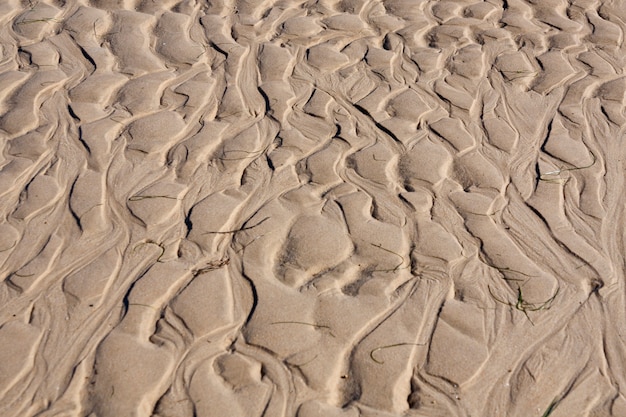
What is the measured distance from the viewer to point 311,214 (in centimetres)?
333

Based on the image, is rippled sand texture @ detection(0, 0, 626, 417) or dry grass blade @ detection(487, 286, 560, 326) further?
dry grass blade @ detection(487, 286, 560, 326)

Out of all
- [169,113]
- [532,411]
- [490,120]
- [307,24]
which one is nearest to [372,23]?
[307,24]

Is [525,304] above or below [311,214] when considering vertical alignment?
above

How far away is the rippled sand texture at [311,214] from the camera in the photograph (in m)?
2.58

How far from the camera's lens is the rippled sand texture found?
2580 mm

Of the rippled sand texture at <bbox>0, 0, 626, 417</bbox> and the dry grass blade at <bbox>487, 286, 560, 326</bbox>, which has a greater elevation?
the dry grass blade at <bbox>487, 286, 560, 326</bbox>

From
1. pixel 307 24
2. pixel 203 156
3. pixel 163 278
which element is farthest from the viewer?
pixel 307 24

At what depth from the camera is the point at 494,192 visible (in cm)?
347

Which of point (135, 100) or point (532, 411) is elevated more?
point (532, 411)

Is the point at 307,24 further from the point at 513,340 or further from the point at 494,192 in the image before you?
the point at 513,340

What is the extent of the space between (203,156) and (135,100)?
746 millimetres

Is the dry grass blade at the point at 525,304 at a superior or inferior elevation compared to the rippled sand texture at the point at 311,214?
superior

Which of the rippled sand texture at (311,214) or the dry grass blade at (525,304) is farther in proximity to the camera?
the dry grass blade at (525,304)

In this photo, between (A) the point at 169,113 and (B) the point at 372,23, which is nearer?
(A) the point at 169,113
